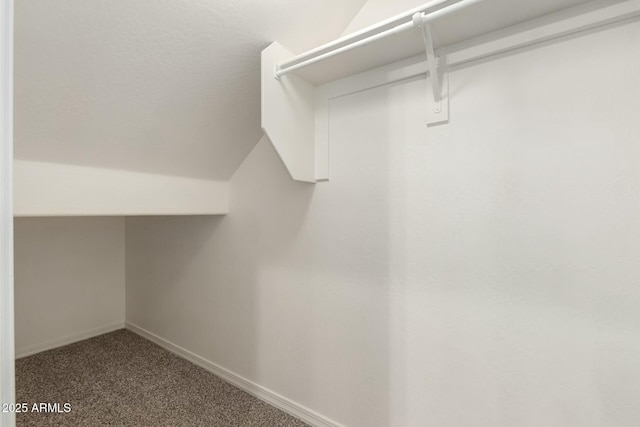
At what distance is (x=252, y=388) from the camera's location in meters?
1.96

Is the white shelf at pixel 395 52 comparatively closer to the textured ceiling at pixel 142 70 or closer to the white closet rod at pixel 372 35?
the white closet rod at pixel 372 35

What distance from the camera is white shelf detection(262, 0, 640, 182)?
38.9 inches

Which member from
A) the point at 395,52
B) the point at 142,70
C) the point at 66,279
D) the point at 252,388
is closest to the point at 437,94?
the point at 395,52

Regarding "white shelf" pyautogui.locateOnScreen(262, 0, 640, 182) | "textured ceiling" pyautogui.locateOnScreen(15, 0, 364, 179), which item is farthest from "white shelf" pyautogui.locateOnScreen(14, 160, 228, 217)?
"white shelf" pyautogui.locateOnScreen(262, 0, 640, 182)

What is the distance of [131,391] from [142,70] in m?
1.96

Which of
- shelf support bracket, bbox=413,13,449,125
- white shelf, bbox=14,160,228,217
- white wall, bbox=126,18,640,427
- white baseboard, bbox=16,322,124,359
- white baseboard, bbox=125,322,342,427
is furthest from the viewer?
white baseboard, bbox=16,322,124,359

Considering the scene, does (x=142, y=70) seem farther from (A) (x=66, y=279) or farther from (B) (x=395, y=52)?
(A) (x=66, y=279)

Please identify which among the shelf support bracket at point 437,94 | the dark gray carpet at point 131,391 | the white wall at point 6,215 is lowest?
the dark gray carpet at point 131,391

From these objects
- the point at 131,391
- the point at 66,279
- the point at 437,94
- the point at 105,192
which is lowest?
the point at 131,391

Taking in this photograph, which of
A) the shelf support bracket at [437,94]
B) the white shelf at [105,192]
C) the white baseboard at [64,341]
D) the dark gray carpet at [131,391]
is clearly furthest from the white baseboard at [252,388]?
the shelf support bracket at [437,94]

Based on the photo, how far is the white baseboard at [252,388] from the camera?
1657 mm

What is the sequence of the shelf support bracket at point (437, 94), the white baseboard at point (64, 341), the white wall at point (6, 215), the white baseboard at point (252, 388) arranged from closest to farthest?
the white wall at point (6, 215)
the shelf support bracket at point (437, 94)
the white baseboard at point (252, 388)
the white baseboard at point (64, 341)

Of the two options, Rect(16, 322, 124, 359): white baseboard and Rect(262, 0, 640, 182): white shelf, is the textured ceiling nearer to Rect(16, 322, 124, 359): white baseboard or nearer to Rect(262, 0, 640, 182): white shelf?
Rect(262, 0, 640, 182): white shelf

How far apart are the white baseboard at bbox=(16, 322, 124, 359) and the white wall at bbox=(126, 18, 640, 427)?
6.48ft
